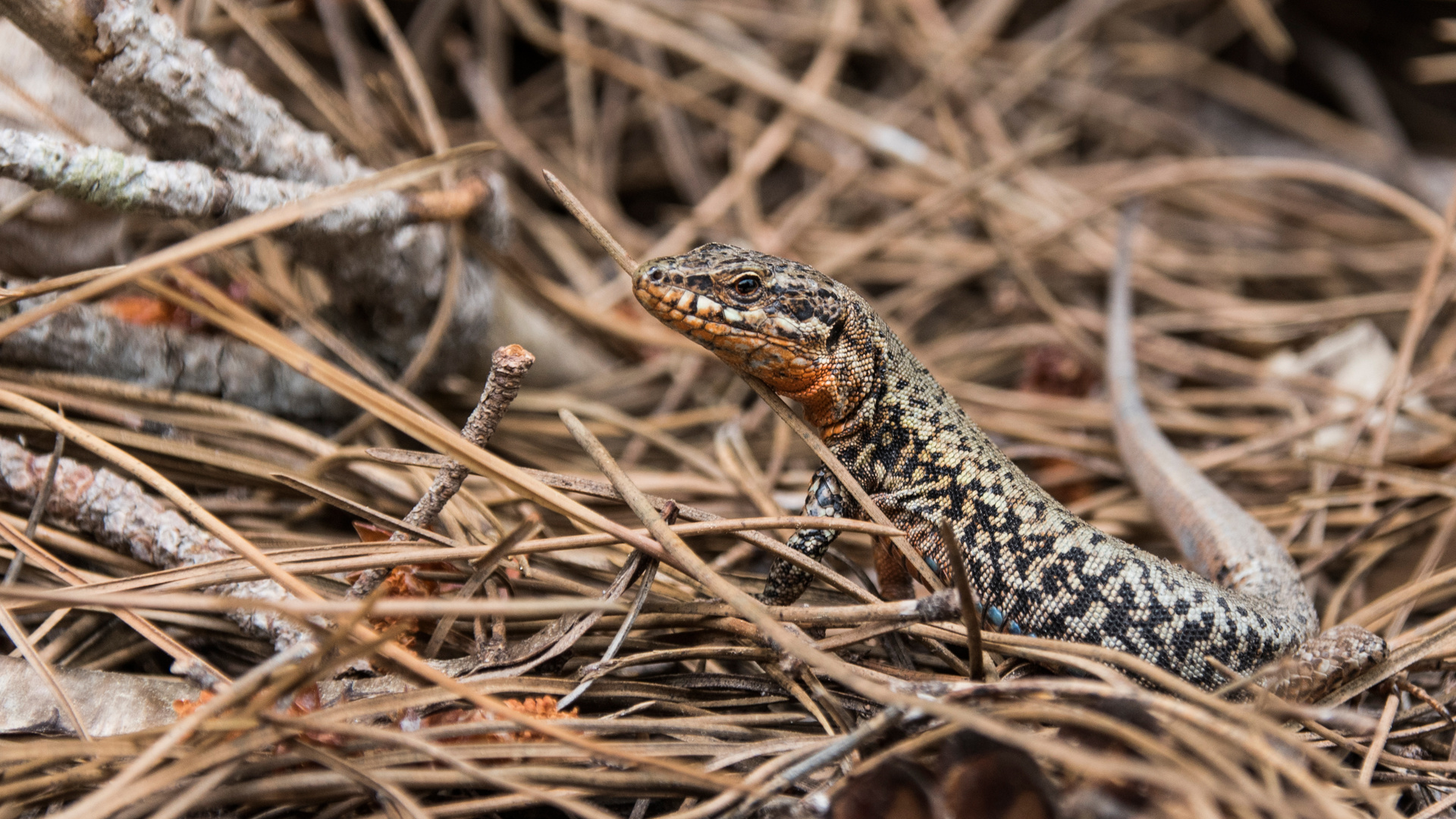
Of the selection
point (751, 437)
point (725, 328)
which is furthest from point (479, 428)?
point (751, 437)

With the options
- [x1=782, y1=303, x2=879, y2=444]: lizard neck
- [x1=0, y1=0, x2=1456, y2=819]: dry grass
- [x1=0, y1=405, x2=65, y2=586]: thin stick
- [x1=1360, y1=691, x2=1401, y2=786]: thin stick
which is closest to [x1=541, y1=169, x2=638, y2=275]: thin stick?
[x1=0, y1=0, x2=1456, y2=819]: dry grass

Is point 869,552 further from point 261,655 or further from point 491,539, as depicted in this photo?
point 261,655

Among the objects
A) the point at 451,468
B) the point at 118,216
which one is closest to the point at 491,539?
the point at 451,468

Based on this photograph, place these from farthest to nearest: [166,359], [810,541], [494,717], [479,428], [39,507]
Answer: [166,359] < [810,541] < [39,507] < [479,428] < [494,717]

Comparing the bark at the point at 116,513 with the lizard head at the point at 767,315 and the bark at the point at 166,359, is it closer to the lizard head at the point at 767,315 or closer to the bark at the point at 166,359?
the bark at the point at 166,359

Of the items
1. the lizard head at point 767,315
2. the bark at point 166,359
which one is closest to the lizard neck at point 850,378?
the lizard head at point 767,315

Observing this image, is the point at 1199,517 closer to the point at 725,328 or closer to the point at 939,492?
the point at 939,492

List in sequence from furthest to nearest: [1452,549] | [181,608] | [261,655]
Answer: [1452,549], [261,655], [181,608]

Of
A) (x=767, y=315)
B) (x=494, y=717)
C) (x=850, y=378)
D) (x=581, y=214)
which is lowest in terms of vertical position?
(x=494, y=717)

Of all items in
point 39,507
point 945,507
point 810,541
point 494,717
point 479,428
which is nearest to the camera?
point 494,717
